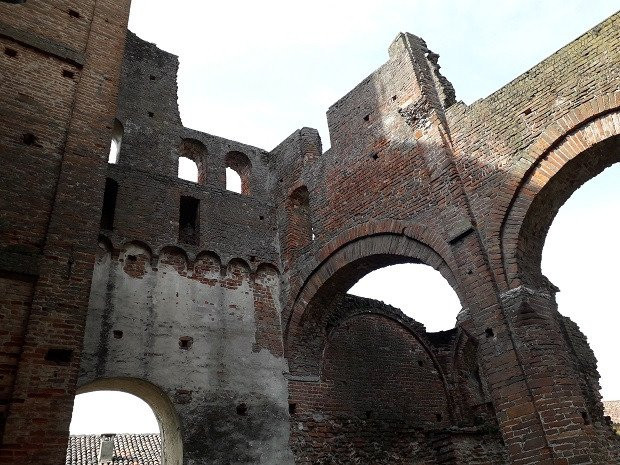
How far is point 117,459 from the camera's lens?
17.6m

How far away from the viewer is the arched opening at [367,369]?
30.3ft

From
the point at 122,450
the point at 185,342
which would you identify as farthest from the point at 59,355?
the point at 122,450

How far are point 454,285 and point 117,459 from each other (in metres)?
14.9

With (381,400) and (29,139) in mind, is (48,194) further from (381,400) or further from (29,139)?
(381,400)

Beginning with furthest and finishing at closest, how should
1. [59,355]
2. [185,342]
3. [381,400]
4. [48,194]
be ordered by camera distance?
1. [381,400]
2. [185,342]
3. [48,194]
4. [59,355]

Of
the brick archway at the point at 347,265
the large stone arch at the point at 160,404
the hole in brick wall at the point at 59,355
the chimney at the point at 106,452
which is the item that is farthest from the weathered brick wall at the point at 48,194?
the chimney at the point at 106,452

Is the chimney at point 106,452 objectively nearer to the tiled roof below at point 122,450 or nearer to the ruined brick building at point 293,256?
the tiled roof below at point 122,450

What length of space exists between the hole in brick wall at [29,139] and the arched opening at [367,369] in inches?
208

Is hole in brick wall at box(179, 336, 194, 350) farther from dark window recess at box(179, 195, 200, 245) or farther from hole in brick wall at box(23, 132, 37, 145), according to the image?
hole in brick wall at box(23, 132, 37, 145)

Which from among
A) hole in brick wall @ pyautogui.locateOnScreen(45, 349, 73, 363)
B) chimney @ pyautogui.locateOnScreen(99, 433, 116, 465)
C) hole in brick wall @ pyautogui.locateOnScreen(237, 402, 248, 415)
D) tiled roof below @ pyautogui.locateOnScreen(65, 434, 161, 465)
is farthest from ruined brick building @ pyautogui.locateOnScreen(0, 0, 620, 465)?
chimney @ pyautogui.locateOnScreen(99, 433, 116, 465)

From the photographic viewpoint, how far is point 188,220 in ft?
35.3

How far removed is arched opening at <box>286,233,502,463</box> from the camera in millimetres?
9250

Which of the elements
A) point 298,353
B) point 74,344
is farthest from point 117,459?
point 74,344

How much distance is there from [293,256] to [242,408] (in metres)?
3.23
